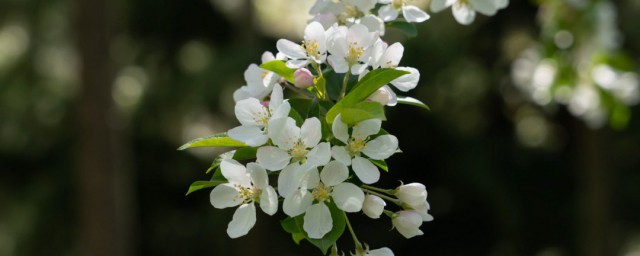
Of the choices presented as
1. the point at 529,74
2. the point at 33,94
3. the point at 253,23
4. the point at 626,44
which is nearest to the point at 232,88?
the point at 253,23

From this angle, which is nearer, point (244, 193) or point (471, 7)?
point (244, 193)

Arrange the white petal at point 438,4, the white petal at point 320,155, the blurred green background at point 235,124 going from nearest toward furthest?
the white petal at point 320,155 → the white petal at point 438,4 → the blurred green background at point 235,124

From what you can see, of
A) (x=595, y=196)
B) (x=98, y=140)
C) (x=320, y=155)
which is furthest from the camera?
(x=595, y=196)

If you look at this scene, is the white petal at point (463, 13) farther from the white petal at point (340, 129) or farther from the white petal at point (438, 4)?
the white petal at point (340, 129)

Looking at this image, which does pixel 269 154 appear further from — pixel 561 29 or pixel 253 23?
pixel 253 23

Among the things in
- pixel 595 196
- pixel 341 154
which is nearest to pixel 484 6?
pixel 341 154

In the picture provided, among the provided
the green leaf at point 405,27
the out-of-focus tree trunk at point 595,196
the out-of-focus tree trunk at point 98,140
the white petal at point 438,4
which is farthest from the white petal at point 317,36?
the out-of-focus tree trunk at point 595,196

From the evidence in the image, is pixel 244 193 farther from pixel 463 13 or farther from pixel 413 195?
pixel 463 13
